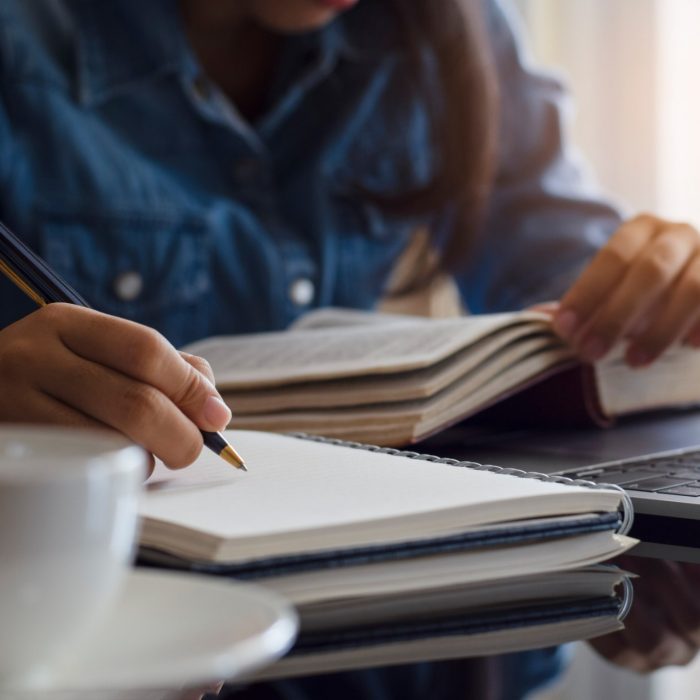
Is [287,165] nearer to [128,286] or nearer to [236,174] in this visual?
[236,174]

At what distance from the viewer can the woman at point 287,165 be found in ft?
3.84

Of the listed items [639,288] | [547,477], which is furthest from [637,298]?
[547,477]

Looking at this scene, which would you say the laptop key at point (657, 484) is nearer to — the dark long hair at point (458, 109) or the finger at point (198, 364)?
the finger at point (198, 364)

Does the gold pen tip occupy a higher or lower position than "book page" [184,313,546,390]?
higher

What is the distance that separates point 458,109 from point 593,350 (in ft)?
1.97

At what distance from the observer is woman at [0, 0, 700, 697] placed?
1.17 metres

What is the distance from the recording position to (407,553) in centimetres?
40

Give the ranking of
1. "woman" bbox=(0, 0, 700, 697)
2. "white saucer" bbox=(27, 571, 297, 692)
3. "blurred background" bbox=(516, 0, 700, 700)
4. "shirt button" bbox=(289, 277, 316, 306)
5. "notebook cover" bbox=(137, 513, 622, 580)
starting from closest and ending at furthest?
1. "white saucer" bbox=(27, 571, 297, 692)
2. "notebook cover" bbox=(137, 513, 622, 580)
3. "woman" bbox=(0, 0, 700, 697)
4. "shirt button" bbox=(289, 277, 316, 306)
5. "blurred background" bbox=(516, 0, 700, 700)

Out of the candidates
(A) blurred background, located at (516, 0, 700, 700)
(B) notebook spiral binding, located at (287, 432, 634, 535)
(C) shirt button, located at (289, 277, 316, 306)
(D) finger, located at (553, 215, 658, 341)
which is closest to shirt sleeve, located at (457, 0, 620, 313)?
(C) shirt button, located at (289, 277, 316, 306)

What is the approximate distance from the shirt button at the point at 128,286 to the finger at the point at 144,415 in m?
0.70

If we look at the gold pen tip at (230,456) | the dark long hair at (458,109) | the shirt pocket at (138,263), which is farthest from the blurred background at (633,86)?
the gold pen tip at (230,456)

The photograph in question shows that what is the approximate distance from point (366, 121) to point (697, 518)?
0.98 m

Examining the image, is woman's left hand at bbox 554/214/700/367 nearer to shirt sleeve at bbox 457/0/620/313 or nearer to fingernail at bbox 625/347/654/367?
fingernail at bbox 625/347/654/367

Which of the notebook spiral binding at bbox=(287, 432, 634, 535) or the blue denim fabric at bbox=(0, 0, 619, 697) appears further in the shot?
the blue denim fabric at bbox=(0, 0, 619, 697)
